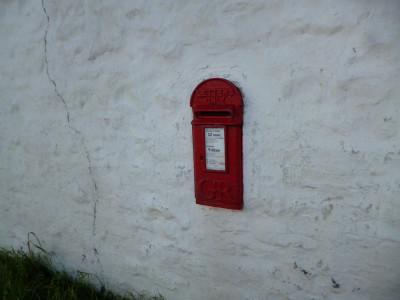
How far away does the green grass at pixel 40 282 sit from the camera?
225 centimetres

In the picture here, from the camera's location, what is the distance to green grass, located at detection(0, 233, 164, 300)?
2.25 m

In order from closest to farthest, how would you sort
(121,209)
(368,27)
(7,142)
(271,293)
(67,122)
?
1. (368,27)
2. (271,293)
3. (121,209)
4. (67,122)
5. (7,142)

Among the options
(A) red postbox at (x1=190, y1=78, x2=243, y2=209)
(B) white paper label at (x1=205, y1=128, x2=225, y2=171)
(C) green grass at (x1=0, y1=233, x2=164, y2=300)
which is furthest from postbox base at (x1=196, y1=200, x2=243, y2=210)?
(C) green grass at (x1=0, y1=233, x2=164, y2=300)

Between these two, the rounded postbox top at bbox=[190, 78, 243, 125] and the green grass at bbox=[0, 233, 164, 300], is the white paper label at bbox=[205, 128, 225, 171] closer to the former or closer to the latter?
the rounded postbox top at bbox=[190, 78, 243, 125]

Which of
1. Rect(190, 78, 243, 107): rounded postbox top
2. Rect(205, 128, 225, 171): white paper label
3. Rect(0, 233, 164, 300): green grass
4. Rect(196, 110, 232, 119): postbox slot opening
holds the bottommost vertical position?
Rect(0, 233, 164, 300): green grass

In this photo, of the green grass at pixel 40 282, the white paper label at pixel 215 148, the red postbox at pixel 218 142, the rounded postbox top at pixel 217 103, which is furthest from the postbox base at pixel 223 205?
the green grass at pixel 40 282

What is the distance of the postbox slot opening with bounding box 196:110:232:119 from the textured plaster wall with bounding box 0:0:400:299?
125mm

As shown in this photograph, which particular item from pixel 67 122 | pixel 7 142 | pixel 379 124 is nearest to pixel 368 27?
pixel 379 124

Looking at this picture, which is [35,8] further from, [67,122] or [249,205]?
[249,205]

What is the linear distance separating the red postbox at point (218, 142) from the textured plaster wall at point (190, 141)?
7cm

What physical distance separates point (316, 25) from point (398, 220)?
93cm

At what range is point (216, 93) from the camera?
1659 mm

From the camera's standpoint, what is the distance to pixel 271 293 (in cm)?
174

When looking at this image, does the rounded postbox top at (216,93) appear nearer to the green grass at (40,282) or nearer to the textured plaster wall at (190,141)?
the textured plaster wall at (190,141)
